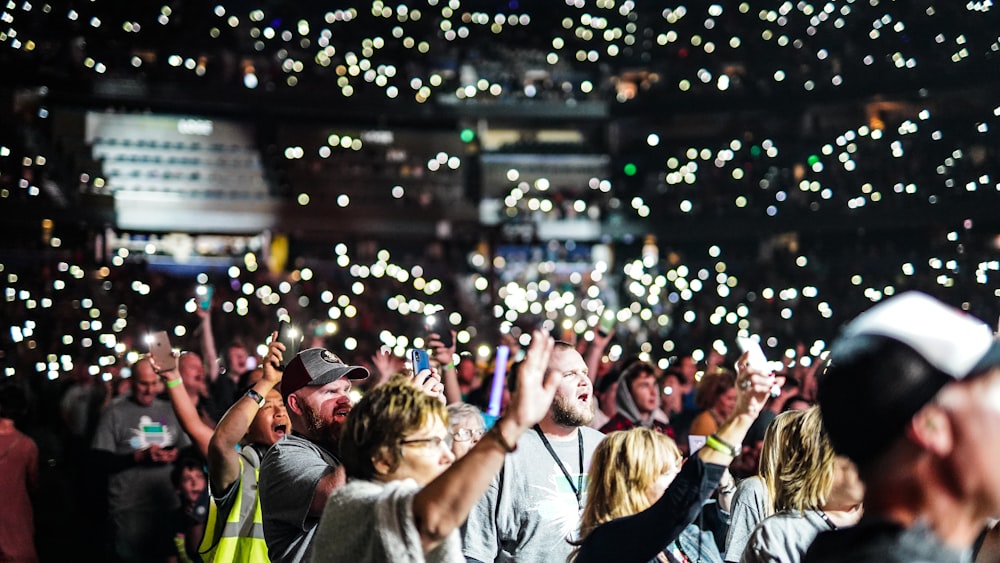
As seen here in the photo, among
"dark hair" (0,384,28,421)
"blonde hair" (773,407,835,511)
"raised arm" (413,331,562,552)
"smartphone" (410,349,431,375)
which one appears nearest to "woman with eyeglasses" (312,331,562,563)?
"raised arm" (413,331,562,552)

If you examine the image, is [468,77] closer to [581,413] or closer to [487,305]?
[487,305]

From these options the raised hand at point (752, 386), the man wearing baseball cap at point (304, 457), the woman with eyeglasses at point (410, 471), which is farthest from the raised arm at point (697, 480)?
the man wearing baseball cap at point (304, 457)

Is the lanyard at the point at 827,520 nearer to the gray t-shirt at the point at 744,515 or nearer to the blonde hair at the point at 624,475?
the blonde hair at the point at 624,475

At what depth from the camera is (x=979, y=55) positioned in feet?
92.7

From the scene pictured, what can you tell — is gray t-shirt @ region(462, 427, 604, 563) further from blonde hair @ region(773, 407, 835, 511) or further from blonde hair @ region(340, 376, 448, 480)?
blonde hair @ region(340, 376, 448, 480)

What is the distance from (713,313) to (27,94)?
66.4ft

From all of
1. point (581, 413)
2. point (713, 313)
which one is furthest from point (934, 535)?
point (713, 313)

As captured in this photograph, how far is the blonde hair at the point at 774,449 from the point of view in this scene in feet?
12.3

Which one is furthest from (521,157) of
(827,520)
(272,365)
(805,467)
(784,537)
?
(784,537)

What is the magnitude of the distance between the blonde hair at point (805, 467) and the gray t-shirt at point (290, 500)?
1559 mm

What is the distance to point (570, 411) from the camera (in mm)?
4691

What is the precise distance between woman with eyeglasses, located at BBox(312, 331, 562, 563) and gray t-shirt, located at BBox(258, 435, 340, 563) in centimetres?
85

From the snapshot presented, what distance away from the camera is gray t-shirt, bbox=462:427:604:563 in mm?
4438

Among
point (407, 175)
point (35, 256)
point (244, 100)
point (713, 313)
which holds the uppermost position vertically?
point (244, 100)
